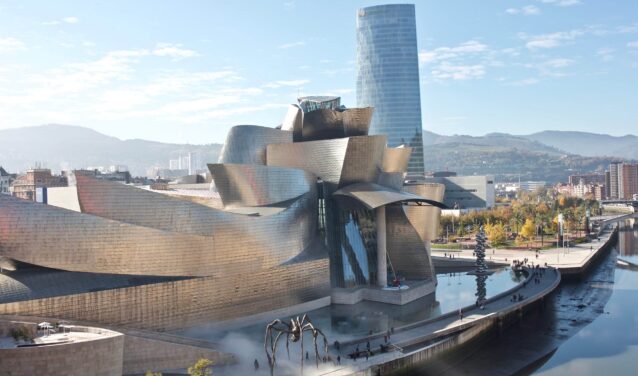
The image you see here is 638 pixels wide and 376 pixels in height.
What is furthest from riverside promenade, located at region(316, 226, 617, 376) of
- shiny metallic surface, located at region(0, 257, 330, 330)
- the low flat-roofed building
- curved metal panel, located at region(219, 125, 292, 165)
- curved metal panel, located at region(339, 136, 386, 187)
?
the low flat-roofed building

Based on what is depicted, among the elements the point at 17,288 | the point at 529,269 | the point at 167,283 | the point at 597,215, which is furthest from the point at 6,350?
the point at 597,215

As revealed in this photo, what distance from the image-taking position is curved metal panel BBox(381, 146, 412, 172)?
46.7 meters

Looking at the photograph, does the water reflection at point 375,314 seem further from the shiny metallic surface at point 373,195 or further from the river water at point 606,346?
the river water at point 606,346

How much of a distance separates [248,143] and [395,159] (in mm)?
11618

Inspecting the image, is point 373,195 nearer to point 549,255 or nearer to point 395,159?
point 395,159

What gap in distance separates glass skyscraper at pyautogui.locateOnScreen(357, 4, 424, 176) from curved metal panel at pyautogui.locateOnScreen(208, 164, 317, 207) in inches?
3585

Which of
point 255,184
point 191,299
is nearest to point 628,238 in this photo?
point 255,184

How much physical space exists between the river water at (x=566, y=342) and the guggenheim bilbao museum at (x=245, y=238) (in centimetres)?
771

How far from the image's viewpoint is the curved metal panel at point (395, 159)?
46.7 metres

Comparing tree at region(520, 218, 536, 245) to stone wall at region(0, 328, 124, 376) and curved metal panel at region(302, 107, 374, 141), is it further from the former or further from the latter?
stone wall at region(0, 328, 124, 376)

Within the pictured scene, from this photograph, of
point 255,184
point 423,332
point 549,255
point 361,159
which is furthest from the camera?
point 549,255

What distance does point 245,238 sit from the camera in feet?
112

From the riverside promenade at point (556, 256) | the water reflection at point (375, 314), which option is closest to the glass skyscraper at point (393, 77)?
the riverside promenade at point (556, 256)

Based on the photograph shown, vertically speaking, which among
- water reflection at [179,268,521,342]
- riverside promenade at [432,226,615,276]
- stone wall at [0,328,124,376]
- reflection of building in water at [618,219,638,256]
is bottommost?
reflection of building in water at [618,219,638,256]
